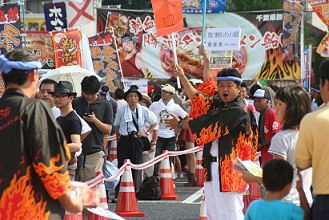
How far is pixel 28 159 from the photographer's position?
4926 millimetres

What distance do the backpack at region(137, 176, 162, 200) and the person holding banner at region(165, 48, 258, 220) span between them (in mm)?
5422

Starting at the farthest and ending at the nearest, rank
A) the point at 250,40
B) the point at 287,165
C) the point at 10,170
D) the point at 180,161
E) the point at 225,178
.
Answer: the point at 250,40 → the point at 180,161 → the point at 225,178 → the point at 287,165 → the point at 10,170

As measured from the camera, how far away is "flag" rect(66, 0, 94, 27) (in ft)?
85.0

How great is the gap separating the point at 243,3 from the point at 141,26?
26709 mm

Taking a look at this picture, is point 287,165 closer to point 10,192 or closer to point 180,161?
point 10,192

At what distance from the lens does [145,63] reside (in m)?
32.0

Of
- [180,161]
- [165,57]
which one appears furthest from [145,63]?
[180,161]

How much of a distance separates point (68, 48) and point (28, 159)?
1733 cm

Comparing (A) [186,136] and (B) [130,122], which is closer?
(B) [130,122]

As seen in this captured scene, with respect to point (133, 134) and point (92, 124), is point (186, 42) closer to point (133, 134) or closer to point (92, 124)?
point (133, 134)

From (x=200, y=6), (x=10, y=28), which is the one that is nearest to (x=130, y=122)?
(x=10, y=28)

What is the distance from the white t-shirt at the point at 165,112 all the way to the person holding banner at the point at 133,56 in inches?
650

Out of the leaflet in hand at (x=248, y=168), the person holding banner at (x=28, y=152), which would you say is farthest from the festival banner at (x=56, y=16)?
the person holding banner at (x=28, y=152)

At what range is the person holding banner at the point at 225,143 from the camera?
25.5 feet
